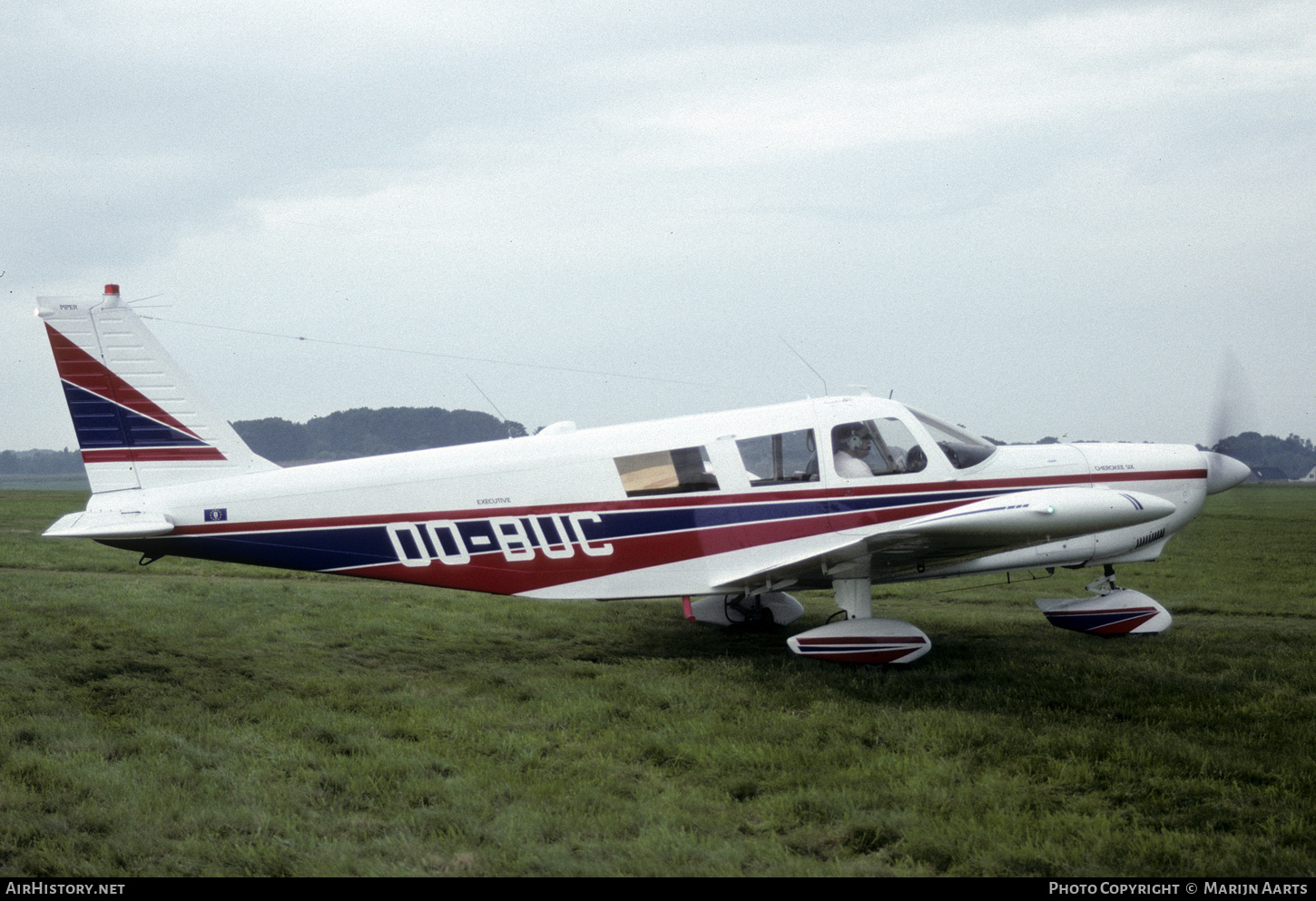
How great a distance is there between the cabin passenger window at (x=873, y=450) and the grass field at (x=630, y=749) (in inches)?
67.6

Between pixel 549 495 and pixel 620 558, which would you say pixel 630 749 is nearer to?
pixel 620 558

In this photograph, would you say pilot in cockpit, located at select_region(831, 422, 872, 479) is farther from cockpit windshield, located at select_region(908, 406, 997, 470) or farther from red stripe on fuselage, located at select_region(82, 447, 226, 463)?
red stripe on fuselage, located at select_region(82, 447, 226, 463)

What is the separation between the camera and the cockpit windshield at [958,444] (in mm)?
8273

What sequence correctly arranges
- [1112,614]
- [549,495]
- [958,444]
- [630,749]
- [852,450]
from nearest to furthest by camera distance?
[630,749] → [549,495] → [852,450] → [958,444] → [1112,614]

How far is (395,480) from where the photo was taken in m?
7.93

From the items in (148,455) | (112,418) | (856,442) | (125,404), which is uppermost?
(125,404)

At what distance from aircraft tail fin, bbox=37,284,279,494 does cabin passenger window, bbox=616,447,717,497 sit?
3398 millimetres

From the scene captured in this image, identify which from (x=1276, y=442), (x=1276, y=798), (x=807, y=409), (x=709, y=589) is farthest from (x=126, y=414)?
(x=1276, y=442)

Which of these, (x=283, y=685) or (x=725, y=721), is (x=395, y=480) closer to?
(x=283, y=685)

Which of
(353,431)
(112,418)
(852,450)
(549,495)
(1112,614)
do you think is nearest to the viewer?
(112,418)

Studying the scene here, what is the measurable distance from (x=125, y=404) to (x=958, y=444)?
7.34 meters

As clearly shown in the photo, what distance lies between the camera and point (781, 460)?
26.3 feet

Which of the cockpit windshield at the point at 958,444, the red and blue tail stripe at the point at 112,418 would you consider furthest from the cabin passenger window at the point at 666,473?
the red and blue tail stripe at the point at 112,418

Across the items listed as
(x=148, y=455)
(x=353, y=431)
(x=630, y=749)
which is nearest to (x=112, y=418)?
(x=148, y=455)
